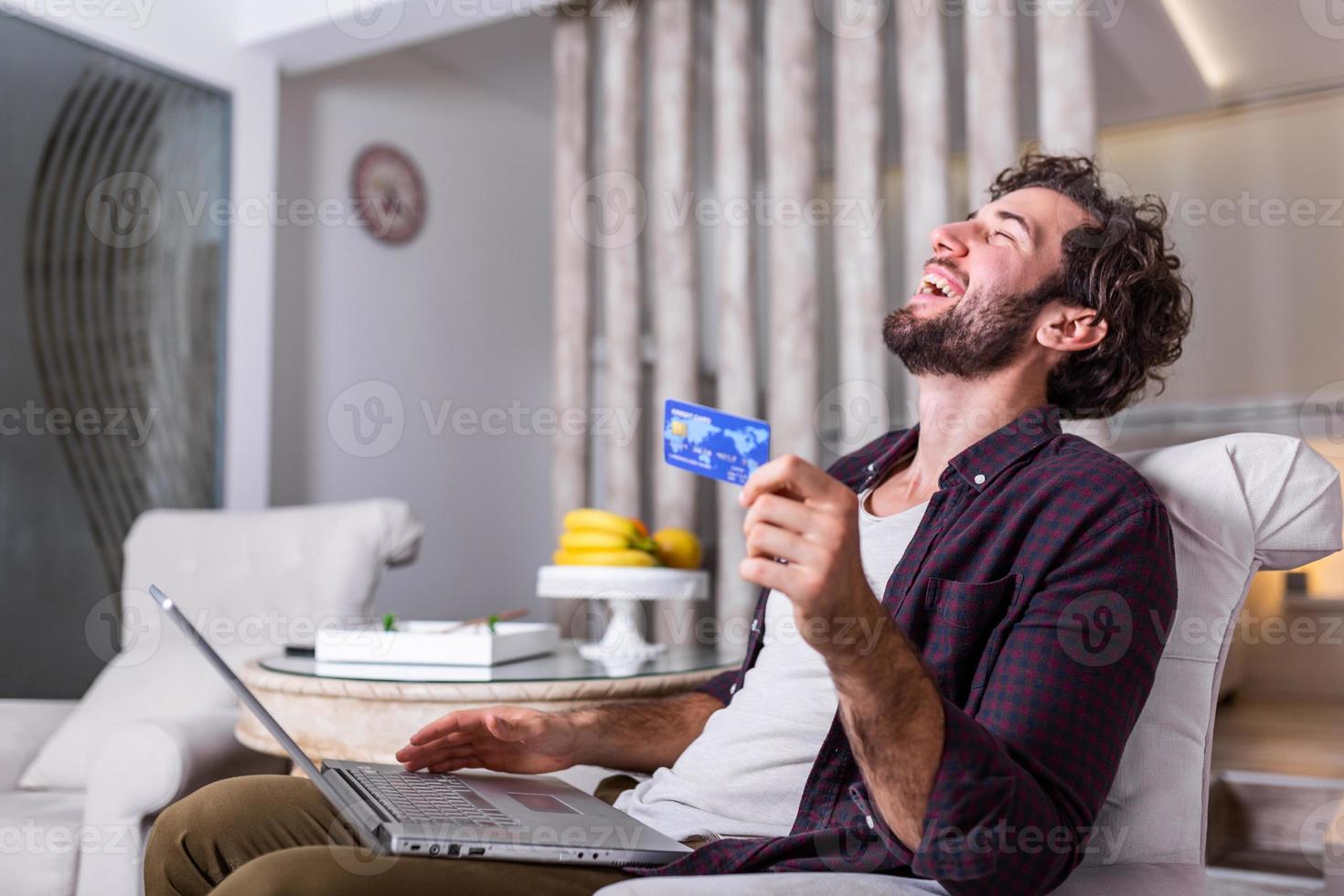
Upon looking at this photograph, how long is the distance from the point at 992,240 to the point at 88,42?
8.45ft

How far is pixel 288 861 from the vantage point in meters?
0.99

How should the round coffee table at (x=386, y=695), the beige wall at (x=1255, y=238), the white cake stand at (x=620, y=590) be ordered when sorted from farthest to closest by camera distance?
the beige wall at (x=1255, y=238)
the white cake stand at (x=620, y=590)
the round coffee table at (x=386, y=695)

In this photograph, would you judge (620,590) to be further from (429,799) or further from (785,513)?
(785,513)

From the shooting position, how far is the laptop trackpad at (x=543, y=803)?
3.85ft

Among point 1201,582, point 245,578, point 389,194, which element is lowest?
point 245,578

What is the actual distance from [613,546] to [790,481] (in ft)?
4.46

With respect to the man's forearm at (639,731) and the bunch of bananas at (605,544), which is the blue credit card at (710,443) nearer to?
the man's forearm at (639,731)

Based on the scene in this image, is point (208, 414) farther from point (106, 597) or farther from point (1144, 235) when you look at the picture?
point (1144, 235)

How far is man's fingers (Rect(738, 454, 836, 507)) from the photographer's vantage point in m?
0.83

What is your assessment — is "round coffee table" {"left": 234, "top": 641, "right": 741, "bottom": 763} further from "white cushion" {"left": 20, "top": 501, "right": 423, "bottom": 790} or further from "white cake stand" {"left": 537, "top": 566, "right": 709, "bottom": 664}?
"white cushion" {"left": 20, "top": 501, "right": 423, "bottom": 790}

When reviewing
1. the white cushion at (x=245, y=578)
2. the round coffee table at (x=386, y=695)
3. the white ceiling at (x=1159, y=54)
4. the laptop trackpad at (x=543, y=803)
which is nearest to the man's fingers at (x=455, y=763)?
the laptop trackpad at (x=543, y=803)

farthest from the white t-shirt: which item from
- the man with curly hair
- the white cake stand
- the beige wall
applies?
the beige wall

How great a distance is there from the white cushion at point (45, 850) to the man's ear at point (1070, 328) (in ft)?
5.06

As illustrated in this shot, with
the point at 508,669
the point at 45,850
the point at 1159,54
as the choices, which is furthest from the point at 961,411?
the point at 1159,54
